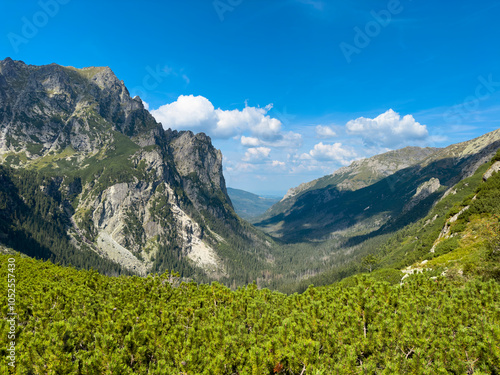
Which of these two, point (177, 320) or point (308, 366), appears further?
point (177, 320)

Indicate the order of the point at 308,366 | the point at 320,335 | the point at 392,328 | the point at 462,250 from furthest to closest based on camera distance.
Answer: the point at 462,250, the point at 320,335, the point at 392,328, the point at 308,366

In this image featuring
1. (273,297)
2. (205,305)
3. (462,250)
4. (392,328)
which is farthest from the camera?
(462,250)

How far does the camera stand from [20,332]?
52.3 ft

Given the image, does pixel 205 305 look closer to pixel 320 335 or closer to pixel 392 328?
pixel 320 335

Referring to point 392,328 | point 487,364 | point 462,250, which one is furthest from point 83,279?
point 462,250

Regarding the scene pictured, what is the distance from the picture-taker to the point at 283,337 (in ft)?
48.9

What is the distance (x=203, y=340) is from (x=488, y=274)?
104ft

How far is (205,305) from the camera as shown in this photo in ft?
75.7

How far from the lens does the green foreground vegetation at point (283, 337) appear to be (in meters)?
12.2

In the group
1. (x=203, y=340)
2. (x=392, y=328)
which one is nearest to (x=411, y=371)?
(x=392, y=328)

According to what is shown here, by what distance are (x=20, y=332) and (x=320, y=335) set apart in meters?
19.8

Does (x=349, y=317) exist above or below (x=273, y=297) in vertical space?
above

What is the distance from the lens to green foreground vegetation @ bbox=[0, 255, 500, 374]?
1218cm

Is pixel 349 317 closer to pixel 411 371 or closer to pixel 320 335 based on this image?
pixel 320 335
